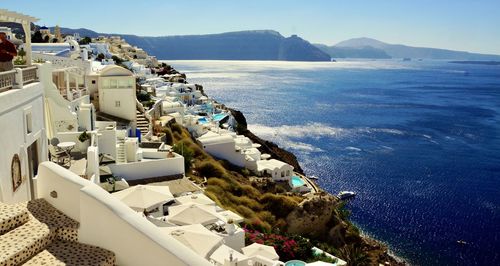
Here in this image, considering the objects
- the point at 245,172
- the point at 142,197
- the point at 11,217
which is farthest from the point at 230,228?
the point at 245,172

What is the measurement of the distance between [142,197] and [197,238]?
12.3ft

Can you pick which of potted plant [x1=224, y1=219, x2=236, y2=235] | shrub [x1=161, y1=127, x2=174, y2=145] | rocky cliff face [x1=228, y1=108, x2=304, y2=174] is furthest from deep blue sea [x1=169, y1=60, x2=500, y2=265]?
potted plant [x1=224, y1=219, x2=236, y2=235]

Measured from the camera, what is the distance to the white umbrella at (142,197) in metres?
18.5

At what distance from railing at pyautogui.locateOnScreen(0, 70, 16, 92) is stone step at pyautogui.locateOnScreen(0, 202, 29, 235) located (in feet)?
13.9

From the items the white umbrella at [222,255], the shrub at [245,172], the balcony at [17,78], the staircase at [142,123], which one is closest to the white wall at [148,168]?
the staircase at [142,123]

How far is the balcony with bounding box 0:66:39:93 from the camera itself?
31.9 ft

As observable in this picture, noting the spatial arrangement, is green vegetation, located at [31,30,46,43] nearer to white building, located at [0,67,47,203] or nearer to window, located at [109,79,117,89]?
window, located at [109,79,117,89]

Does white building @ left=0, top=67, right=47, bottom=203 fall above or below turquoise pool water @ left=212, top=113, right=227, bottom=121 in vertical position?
above

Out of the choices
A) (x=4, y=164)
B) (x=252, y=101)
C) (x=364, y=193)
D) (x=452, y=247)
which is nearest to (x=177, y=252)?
(x=4, y=164)

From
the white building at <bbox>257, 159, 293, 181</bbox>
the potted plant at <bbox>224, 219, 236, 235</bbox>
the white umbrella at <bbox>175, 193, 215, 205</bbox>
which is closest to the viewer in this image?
the potted plant at <bbox>224, 219, 236, 235</bbox>

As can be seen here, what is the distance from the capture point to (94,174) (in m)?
16.2

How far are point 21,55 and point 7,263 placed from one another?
11812mm

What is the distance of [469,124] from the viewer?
8388cm

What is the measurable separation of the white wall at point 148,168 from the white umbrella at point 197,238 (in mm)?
5683
